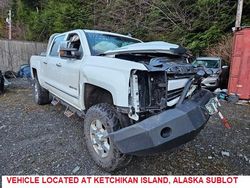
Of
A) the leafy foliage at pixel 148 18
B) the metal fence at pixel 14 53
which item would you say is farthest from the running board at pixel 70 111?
the metal fence at pixel 14 53

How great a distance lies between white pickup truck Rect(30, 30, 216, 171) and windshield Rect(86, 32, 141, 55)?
0.10 ft

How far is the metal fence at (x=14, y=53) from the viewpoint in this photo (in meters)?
15.9

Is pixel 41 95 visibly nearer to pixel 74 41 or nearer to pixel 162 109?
pixel 74 41

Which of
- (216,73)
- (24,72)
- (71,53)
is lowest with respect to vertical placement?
(24,72)

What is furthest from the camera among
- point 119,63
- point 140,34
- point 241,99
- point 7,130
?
point 140,34

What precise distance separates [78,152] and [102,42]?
1772mm

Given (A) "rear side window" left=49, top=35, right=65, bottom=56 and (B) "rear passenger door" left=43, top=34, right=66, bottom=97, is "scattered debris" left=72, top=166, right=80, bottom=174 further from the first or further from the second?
(A) "rear side window" left=49, top=35, right=65, bottom=56

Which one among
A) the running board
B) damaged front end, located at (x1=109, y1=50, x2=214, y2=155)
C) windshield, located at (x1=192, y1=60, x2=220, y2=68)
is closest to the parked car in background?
windshield, located at (x1=192, y1=60, x2=220, y2=68)

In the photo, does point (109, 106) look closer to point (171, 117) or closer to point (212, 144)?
point (171, 117)

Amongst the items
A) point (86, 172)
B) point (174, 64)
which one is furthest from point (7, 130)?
point (174, 64)

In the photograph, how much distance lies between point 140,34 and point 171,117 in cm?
1392

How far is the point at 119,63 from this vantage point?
275 centimetres

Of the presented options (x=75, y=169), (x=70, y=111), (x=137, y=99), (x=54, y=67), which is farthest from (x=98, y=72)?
(x=70, y=111)

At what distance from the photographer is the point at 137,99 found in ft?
8.43
